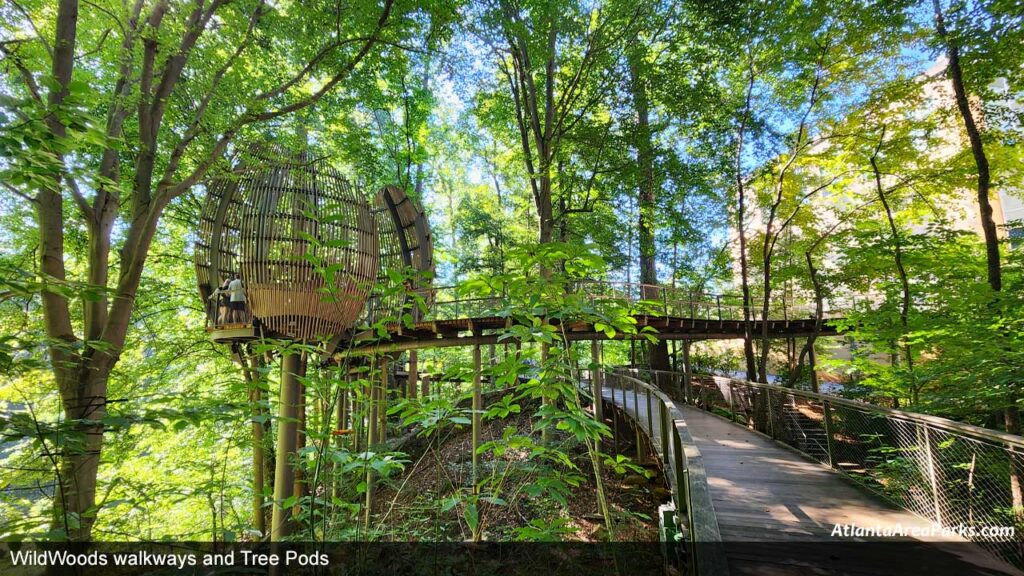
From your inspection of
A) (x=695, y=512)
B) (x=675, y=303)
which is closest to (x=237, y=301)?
(x=695, y=512)

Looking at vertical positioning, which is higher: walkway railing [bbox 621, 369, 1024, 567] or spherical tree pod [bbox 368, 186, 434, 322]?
spherical tree pod [bbox 368, 186, 434, 322]

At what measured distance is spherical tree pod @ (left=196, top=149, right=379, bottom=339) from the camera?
6.56 m

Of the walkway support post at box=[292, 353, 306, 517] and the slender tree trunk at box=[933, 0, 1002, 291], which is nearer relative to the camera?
the walkway support post at box=[292, 353, 306, 517]

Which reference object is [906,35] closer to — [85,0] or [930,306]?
[930,306]

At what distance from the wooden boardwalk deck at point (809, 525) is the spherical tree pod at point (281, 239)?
17.2 ft

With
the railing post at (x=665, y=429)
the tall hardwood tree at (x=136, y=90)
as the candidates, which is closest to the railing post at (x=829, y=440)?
the railing post at (x=665, y=429)

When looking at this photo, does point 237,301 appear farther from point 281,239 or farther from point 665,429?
point 665,429

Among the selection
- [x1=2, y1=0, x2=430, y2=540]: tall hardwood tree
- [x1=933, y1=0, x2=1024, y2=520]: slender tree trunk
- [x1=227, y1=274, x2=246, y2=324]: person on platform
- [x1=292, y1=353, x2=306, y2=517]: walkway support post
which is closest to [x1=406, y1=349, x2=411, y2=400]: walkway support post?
[x1=292, y1=353, x2=306, y2=517]: walkway support post

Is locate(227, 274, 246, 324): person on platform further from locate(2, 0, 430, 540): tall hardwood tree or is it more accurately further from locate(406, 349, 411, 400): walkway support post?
locate(406, 349, 411, 400): walkway support post

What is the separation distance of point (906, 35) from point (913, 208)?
5.06 m

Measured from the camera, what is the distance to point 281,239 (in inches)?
267

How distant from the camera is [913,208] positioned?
35.2 feet

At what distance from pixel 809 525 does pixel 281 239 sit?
7.53 metres

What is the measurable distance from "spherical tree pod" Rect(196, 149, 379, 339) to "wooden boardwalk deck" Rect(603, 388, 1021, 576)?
5257 millimetres
